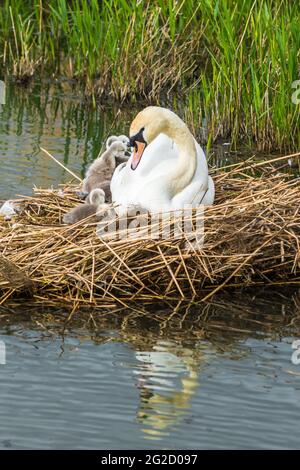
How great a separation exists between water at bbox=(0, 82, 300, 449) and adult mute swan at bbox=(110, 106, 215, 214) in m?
0.78

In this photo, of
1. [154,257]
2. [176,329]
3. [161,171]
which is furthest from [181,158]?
[176,329]

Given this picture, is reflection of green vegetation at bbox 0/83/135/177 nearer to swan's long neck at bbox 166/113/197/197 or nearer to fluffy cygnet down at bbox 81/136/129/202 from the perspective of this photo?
fluffy cygnet down at bbox 81/136/129/202

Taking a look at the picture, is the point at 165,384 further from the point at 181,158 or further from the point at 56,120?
the point at 56,120

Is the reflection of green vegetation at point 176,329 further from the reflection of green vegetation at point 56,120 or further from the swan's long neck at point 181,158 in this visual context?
the reflection of green vegetation at point 56,120

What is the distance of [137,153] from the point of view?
9.38 meters

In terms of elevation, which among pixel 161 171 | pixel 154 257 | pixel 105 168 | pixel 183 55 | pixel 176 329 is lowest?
pixel 176 329

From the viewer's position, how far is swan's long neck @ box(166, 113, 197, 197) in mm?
9609

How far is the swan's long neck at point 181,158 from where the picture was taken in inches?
378

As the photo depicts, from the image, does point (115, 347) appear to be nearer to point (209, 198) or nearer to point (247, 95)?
point (209, 198)

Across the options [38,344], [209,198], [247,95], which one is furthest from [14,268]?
[247,95]

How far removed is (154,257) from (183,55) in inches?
297

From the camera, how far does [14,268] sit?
8961mm

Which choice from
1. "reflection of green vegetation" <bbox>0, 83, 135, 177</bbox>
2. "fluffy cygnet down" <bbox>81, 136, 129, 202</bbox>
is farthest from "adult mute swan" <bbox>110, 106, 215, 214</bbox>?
"reflection of green vegetation" <bbox>0, 83, 135, 177</bbox>

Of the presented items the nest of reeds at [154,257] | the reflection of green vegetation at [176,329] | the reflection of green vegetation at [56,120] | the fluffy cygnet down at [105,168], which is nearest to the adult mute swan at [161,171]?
the nest of reeds at [154,257]
